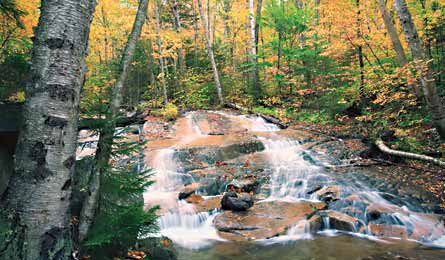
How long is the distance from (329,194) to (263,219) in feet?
7.12

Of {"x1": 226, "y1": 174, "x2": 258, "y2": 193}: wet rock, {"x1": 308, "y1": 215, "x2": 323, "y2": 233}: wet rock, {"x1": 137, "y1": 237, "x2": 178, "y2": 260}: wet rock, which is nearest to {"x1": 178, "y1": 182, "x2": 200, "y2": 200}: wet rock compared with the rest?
{"x1": 226, "y1": 174, "x2": 258, "y2": 193}: wet rock

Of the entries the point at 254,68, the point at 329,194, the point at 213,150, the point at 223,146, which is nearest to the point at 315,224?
the point at 329,194

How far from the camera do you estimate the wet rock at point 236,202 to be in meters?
7.81

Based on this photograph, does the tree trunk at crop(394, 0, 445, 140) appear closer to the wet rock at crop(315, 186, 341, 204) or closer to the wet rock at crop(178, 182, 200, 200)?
the wet rock at crop(315, 186, 341, 204)

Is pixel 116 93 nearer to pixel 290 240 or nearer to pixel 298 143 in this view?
pixel 290 240

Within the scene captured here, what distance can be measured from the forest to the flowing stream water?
0.14ft

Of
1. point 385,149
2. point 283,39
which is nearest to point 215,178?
point 385,149

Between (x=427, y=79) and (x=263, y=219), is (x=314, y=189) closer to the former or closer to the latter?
(x=263, y=219)

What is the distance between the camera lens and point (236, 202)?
787 cm

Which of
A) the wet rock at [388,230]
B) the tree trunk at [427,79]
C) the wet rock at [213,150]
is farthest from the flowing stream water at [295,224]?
Result: the tree trunk at [427,79]

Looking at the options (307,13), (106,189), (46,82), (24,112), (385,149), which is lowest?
(385,149)

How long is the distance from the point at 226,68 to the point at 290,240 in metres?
17.0

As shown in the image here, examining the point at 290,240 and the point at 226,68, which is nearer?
the point at 290,240

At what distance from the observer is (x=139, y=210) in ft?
10.8
